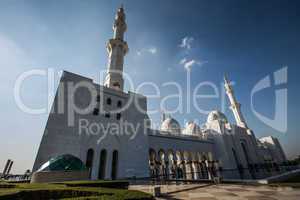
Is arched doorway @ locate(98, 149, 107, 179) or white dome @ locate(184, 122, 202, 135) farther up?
white dome @ locate(184, 122, 202, 135)

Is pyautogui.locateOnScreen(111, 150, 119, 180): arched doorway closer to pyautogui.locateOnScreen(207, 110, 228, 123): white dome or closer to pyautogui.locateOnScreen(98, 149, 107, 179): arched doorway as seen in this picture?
pyautogui.locateOnScreen(98, 149, 107, 179): arched doorway

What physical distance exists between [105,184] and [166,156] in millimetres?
17108

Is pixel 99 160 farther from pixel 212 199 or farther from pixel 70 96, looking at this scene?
pixel 212 199

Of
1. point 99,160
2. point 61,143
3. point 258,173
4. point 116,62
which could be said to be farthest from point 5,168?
point 258,173

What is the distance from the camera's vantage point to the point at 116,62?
26234mm

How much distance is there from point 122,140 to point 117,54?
50.1ft

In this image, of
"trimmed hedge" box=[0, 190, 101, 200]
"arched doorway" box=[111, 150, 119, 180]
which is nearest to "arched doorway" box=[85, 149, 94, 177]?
"arched doorway" box=[111, 150, 119, 180]

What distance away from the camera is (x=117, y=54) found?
26969mm

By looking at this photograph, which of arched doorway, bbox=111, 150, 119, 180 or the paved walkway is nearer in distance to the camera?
the paved walkway

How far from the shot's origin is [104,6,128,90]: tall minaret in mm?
25228

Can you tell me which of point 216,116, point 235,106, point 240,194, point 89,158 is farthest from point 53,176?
point 235,106

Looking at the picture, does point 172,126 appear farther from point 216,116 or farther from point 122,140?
point 122,140

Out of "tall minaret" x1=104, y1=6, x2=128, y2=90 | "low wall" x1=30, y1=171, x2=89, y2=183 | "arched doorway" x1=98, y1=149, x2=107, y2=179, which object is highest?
"tall minaret" x1=104, y1=6, x2=128, y2=90

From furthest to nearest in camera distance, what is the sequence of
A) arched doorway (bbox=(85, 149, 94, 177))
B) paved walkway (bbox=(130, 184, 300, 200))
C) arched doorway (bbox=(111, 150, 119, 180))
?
arched doorway (bbox=(111, 150, 119, 180))
arched doorway (bbox=(85, 149, 94, 177))
paved walkway (bbox=(130, 184, 300, 200))
